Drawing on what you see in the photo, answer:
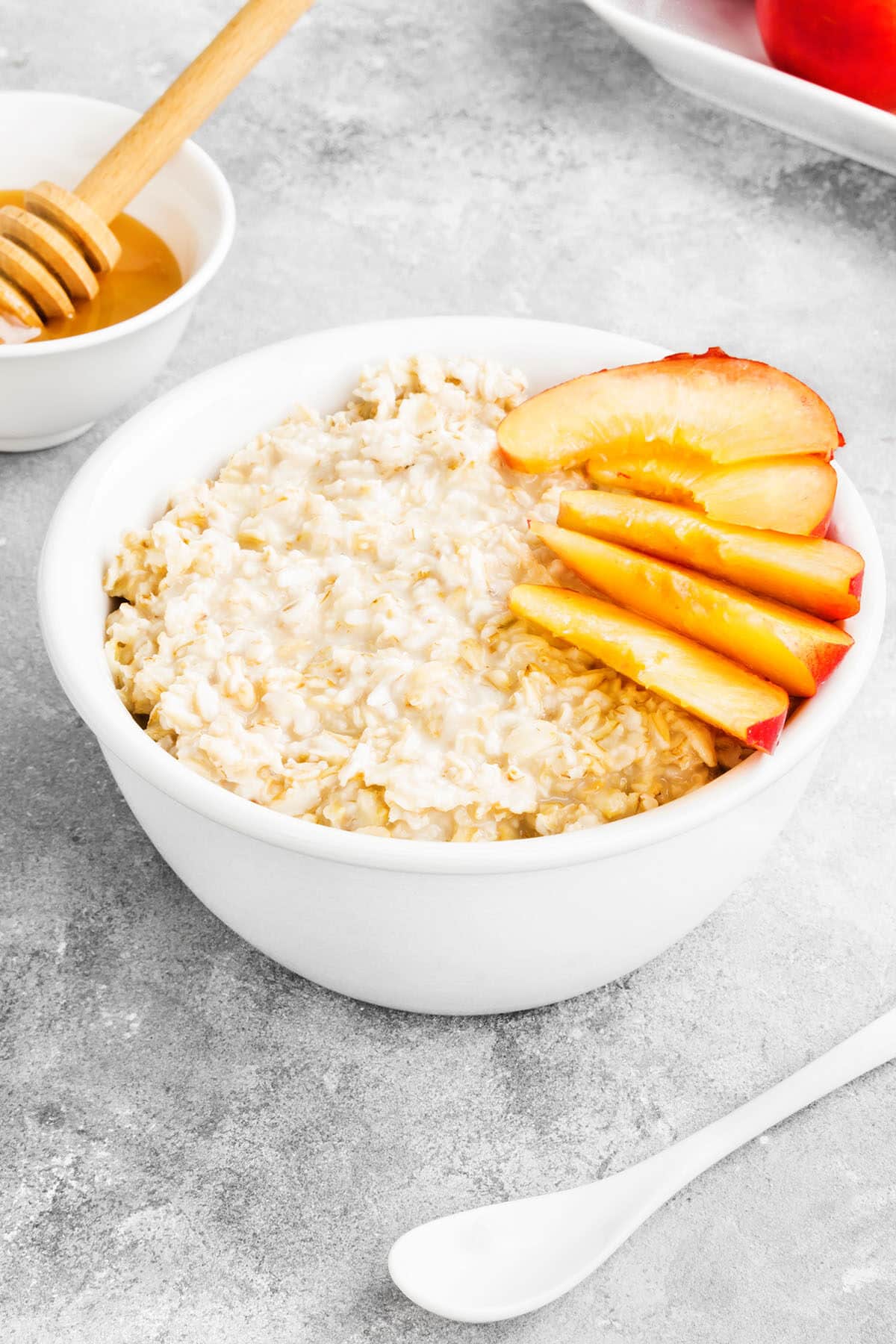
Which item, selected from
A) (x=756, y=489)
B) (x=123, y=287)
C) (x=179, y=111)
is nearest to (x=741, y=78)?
(x=179, y=111)

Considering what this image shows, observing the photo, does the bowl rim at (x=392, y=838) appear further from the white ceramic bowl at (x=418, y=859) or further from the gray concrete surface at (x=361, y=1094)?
the gray concrete surface at (x=361, y=1094)

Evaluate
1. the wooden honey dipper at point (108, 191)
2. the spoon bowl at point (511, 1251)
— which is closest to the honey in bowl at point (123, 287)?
the wooden honey dipper at point (108, 191)

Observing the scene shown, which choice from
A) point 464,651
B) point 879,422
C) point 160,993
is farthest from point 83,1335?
point 879,422

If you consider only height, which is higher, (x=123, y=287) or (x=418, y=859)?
(x=418, y=859)

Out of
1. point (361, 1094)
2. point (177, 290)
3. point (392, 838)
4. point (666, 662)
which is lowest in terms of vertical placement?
point (361, 1094)

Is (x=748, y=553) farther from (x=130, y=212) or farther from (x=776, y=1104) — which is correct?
(x=130, y=212)

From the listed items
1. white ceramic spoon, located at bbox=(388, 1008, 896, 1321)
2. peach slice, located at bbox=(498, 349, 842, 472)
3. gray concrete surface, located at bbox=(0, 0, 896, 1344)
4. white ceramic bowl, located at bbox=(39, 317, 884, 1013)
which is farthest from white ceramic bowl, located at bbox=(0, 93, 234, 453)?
white ceramic spoon, located at bbox=(388, 1008, 896, 1321)
